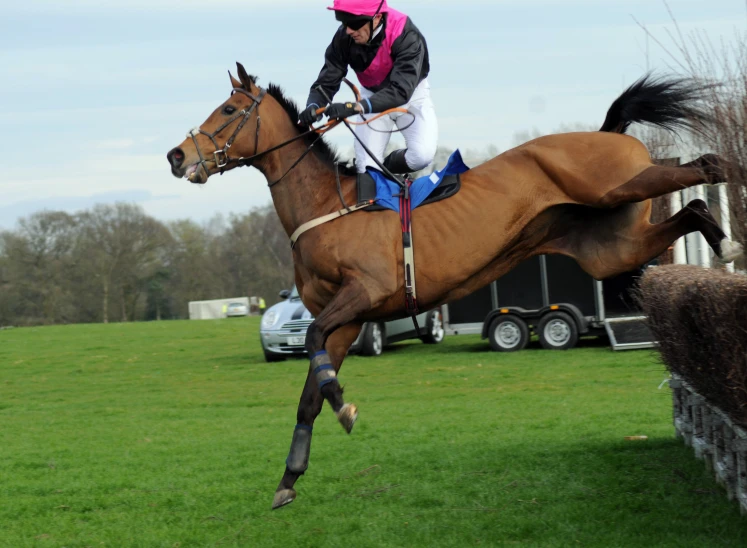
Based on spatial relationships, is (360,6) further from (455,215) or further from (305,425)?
(305,425)

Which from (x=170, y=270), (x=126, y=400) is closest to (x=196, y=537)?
(x=126, y=400)

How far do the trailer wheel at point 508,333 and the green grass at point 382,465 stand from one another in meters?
2.27

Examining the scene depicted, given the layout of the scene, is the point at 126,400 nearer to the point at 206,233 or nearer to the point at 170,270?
the point at 170,270

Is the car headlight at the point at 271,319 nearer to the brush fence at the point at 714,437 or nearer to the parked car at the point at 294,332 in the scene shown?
the parked car at the point at 294,332

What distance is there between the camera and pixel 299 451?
17.9ft

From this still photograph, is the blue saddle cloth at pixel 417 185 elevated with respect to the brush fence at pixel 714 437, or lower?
elevated

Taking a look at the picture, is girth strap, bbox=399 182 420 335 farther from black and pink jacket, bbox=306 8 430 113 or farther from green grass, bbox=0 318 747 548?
green grass, bbox=0 318 747 548

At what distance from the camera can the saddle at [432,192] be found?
18.3ft

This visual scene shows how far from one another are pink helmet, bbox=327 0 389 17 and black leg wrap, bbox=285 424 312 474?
8.35 feet

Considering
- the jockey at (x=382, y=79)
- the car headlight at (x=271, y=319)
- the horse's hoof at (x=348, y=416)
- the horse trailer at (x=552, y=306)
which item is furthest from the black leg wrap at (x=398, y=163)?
the car headlight at (x=271, y=319)

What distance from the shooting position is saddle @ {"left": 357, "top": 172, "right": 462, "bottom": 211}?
5586 millimetres

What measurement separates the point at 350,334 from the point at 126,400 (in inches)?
341

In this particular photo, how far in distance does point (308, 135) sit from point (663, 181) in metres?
2.29

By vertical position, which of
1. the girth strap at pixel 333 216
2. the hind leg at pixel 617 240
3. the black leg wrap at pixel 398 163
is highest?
the black leg wrap at pixel 398 163
